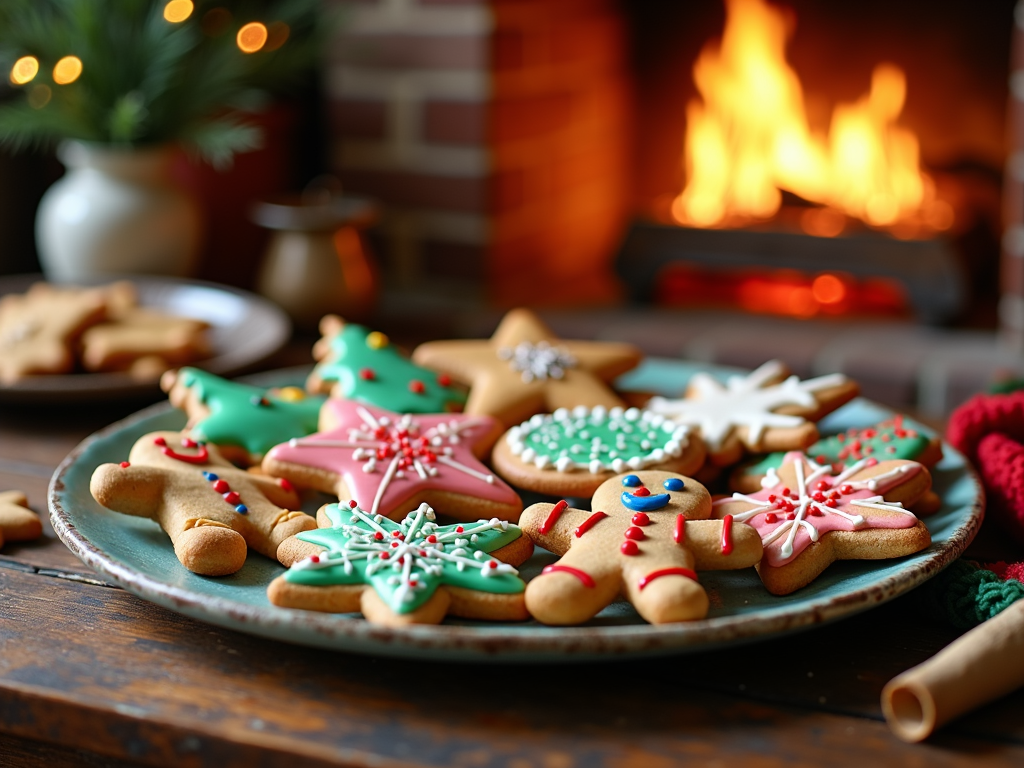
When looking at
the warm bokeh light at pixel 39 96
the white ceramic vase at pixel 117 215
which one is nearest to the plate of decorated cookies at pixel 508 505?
the white ceramic vase at pixel 117 215

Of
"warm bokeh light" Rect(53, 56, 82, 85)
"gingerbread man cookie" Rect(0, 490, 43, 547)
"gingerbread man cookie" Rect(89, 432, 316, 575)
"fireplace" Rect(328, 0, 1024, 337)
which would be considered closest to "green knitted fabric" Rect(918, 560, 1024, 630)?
"gingerbread man cookie" Rect(89, 432, 316, 575)

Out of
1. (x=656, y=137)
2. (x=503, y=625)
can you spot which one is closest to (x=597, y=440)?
(x=503, y=625)

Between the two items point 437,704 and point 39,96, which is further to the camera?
point 39,96

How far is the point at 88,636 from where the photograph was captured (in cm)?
70

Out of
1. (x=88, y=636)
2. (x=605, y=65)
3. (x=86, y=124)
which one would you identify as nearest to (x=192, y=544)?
(x=88, y=636)

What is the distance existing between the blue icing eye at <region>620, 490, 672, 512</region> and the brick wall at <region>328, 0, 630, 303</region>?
1.24 metres

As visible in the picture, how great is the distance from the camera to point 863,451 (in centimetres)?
86

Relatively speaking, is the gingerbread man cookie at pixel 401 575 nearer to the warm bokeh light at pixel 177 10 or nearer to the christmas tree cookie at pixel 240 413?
the christmas tree cookie at pixel 240 413

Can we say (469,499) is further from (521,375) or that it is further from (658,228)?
(658,228)

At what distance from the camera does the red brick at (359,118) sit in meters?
1.96

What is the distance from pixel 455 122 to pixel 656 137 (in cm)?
56

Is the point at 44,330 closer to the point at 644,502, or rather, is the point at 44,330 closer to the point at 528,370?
the point at 528,370

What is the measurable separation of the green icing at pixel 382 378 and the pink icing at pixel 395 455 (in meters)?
0.05

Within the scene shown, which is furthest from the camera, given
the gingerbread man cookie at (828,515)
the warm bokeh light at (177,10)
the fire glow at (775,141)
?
the fire glow at (775,141)
